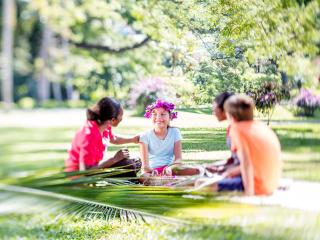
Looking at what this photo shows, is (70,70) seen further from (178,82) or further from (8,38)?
(178,82)

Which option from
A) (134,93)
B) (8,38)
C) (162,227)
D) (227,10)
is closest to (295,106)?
(227,10)

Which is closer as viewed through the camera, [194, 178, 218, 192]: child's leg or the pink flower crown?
[194, 178, 218, 192]: child's leg

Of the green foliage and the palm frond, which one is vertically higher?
the green foliage

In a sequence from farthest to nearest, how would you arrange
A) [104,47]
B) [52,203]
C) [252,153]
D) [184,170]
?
[104,47]
[184,170]
[52,203]
[252,153]

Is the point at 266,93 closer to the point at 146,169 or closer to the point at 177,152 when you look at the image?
the point at 177,152

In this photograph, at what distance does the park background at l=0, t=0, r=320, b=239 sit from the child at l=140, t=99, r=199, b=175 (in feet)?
0.24

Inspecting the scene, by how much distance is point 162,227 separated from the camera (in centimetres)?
393

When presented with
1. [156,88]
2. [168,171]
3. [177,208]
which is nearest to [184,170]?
[168,171]

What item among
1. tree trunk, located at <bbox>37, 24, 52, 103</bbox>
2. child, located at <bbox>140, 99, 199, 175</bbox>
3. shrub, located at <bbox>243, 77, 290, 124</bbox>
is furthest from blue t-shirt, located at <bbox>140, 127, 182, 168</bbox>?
tree trunk, located at <bbox>37, 24, 52, 103</bbox>

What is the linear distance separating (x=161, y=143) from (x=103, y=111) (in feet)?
1.29

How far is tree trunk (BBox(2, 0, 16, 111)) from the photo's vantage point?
4.70 metres

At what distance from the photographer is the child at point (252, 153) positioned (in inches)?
136

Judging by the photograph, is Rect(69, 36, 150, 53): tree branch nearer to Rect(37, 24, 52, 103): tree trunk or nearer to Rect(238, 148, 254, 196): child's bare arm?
Rect(37, 24, 52, 103): tree trunk

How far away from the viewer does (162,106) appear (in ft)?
13.8
